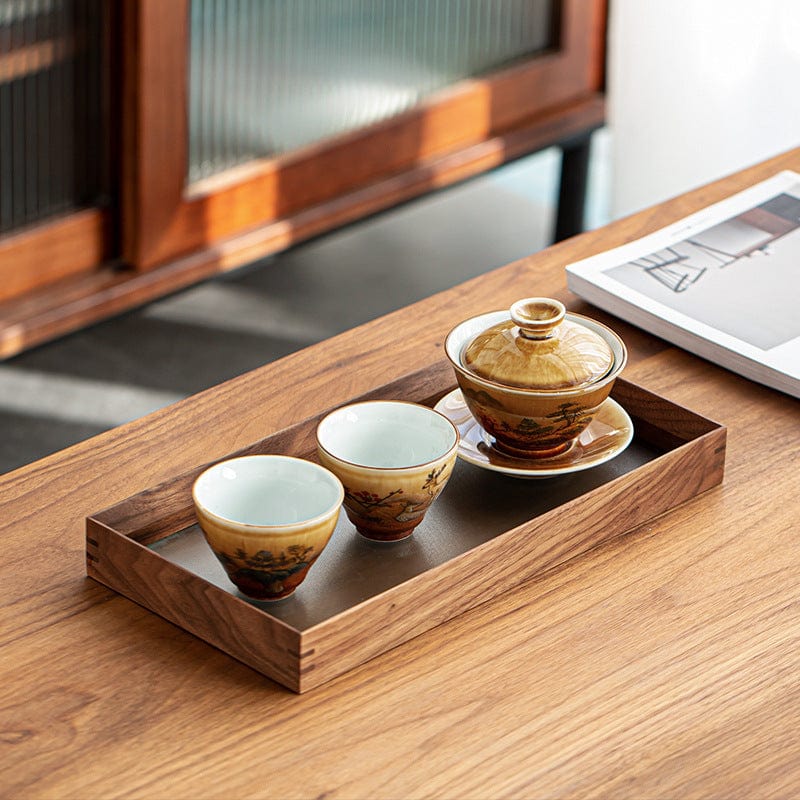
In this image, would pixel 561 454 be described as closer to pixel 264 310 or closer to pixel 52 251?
pixel 52 251

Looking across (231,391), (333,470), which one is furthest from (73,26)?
(333,470)

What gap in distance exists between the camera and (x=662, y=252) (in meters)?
1.11

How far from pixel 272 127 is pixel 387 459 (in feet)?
3.82

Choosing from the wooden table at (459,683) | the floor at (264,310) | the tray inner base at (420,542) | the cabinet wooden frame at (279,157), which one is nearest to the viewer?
the wooden table at (459,683)

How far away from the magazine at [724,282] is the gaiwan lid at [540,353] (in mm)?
177

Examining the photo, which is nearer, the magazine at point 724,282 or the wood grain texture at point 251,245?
the magazine at point 724,282

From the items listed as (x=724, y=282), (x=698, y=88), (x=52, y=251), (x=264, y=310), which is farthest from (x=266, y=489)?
(x=698, y=88)

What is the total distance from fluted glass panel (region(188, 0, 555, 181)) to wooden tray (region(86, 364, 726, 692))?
3.28 ft

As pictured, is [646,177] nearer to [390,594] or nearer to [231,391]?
[231,391]

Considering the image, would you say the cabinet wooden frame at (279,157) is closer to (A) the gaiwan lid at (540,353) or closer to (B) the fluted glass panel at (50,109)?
(B) the fluted glass panel at (50,109)

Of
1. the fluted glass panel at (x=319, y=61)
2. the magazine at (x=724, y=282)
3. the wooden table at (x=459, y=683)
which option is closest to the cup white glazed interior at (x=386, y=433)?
the wooden table at (x=459, y=683)

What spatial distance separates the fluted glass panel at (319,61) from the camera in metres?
1.79

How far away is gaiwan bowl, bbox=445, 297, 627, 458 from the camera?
2.67 feet

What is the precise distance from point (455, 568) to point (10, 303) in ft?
3.55
